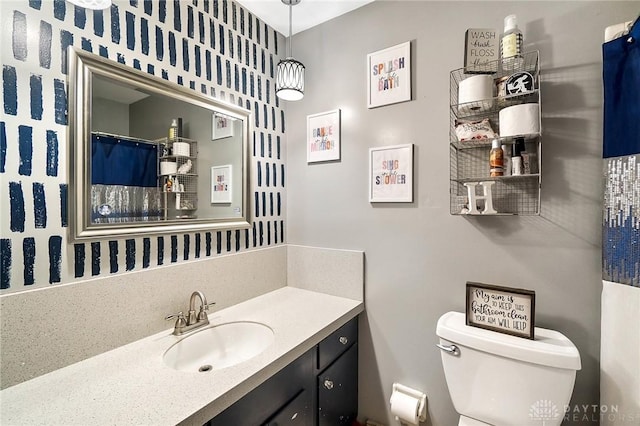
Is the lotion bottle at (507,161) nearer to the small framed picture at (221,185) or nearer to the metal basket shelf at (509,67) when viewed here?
the metal basket shelf at (509,67)

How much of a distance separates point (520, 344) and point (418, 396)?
639 millimetres

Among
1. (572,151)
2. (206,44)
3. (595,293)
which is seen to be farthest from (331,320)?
(206,44)

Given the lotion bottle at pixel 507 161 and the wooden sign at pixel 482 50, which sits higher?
the wooden sign at pixel 482 50

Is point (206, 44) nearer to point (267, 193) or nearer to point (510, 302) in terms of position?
point (267, 193)

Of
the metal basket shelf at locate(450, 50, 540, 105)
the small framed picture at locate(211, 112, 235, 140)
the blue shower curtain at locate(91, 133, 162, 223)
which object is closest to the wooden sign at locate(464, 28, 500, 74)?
the metal basket shelf at locate(450, 50, 540, 105)

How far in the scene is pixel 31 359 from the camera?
874 mm

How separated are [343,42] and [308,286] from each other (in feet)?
4.99

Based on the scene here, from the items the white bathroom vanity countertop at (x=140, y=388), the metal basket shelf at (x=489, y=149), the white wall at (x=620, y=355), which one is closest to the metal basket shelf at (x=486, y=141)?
the metal basket shelf at (x=489, y=149)

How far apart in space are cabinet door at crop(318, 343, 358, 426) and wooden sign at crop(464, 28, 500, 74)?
1.51m

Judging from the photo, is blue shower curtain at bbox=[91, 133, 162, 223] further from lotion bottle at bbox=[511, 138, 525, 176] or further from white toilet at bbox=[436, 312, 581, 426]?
lotion bottle at bbox=[511, 138, 525, 176]

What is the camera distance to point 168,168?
126cm

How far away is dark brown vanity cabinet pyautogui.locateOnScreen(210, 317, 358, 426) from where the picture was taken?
3.03 ft

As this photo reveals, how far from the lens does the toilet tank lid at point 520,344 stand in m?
0.95

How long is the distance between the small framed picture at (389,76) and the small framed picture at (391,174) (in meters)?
0.26
